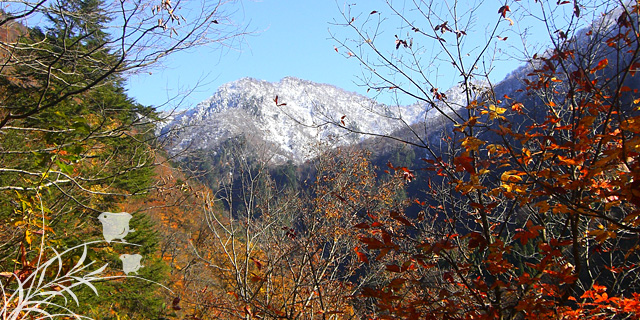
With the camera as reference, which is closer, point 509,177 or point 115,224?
point 115,224

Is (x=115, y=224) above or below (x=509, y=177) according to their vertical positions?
above

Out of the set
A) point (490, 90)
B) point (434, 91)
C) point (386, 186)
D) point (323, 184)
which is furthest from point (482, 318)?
point (386, 186)

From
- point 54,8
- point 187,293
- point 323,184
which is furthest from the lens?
point 187,293

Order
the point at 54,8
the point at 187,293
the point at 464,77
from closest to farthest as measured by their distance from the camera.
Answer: the point at 54,8 < the point at 464,77 < the point at 187,293

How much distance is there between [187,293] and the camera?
51.6ft

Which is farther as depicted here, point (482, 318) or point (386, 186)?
point (386, 186)

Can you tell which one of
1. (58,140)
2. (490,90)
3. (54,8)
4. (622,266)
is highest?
(54,8)

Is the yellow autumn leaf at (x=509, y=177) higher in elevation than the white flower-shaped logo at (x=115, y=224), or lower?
lower

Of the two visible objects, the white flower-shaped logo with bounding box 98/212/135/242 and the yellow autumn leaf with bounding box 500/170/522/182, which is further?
the yellow autumn leaf with bounding box 500/170/522/182

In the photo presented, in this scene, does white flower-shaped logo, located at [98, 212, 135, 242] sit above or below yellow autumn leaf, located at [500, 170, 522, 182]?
above

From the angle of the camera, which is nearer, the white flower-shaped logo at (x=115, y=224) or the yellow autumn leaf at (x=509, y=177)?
the white flower-shaped logo at (x=115, y=224)

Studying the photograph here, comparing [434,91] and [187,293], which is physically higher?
[434,91]

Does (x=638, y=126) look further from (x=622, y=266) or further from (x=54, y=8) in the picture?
(x=54, y=8)

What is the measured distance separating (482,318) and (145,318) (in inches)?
509
